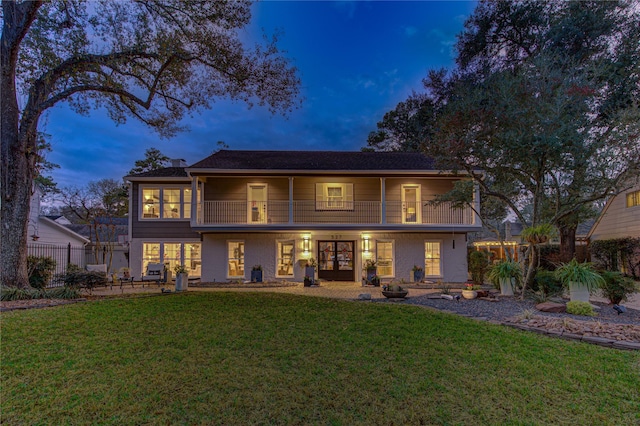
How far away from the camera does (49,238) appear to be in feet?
53.1

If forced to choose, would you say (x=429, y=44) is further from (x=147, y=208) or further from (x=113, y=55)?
(x=147, y=208)

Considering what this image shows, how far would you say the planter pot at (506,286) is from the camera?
9.27 meters

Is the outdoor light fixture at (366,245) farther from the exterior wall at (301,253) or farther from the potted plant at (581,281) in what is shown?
the potted plant at (581,281)

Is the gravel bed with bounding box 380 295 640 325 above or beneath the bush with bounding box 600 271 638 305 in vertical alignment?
beneath

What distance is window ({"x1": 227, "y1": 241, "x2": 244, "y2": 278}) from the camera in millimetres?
13414

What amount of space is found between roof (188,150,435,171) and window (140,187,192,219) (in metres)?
2.23

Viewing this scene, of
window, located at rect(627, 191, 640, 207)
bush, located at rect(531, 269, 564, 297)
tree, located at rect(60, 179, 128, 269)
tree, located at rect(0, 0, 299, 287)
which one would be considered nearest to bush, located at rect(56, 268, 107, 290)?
tree, located at rect(0, 0, 299, 287)

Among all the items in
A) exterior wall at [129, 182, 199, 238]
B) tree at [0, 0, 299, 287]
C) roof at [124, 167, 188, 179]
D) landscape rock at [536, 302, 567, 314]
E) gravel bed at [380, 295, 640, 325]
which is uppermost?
tree at [0, 0, 299, 287]

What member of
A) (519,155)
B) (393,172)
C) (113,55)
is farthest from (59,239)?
(519,155)

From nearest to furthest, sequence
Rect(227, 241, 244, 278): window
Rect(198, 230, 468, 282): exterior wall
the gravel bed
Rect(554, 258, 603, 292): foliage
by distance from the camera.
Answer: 1. the gravel bed
2. Rect(554, 258, 603, 292): foliage
3. Rect(198, 230, 468, 282): exterior wall
4. Rect(227, 241, 244, 278): window

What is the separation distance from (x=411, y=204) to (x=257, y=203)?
6.78 m

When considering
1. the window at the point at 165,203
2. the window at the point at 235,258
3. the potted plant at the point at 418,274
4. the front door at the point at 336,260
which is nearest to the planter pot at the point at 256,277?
the window at the point at 235,258

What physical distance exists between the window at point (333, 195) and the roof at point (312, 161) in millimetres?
980

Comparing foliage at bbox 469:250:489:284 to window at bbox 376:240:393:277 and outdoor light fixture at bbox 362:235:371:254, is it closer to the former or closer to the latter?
window at bbox 376:240:393:277
